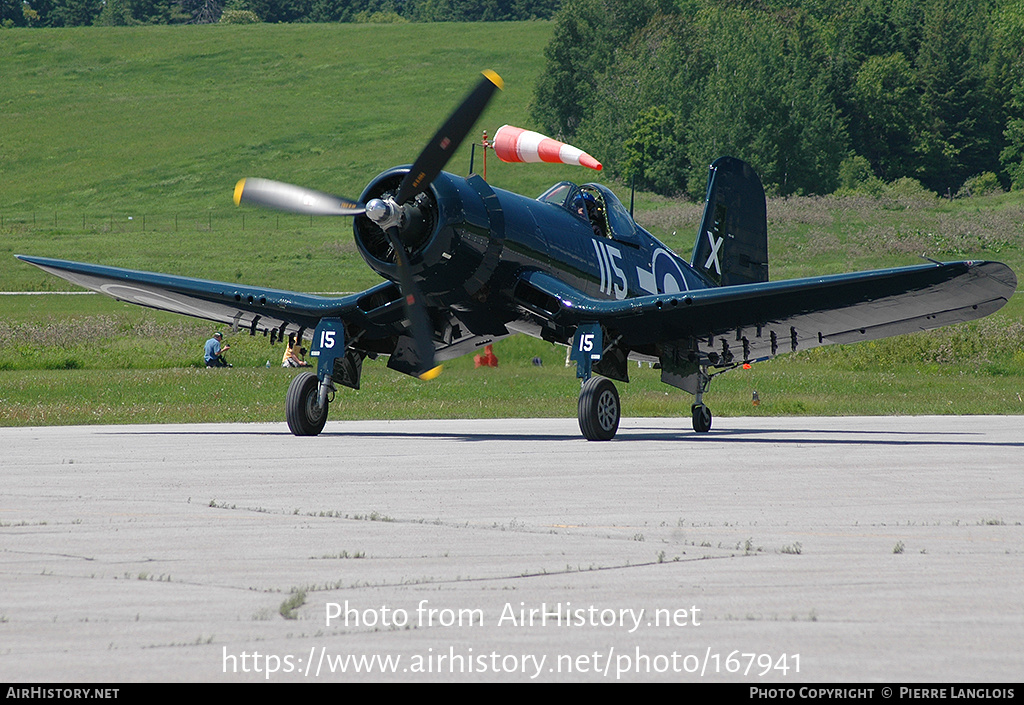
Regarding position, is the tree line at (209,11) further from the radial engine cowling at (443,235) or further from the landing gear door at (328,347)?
the radial engine cowling at (443,235)

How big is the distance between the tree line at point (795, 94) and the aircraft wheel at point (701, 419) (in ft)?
292

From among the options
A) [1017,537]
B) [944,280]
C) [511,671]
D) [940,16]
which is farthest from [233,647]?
[940,16]

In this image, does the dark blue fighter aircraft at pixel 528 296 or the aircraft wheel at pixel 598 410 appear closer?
the dark blue fighter aircraft at pixel 528 296

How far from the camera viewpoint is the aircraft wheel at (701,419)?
19828mm

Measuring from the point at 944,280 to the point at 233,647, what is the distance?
12556mm

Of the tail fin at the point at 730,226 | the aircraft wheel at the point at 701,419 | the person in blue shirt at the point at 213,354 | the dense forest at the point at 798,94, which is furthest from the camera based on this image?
the dense forest at the point at 798,94

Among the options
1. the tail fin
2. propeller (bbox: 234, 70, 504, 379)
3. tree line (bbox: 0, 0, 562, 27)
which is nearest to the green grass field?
the tail fin

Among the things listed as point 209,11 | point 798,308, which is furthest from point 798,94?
point 209,11

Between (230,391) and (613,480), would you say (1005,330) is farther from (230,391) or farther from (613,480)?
(613,480)

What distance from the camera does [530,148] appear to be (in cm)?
1852

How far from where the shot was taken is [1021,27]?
135 metres

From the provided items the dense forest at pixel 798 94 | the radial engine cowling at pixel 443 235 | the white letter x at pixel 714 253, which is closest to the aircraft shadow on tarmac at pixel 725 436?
the radial engine cowling at pixel 443 235

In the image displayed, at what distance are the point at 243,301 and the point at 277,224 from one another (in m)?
69.7

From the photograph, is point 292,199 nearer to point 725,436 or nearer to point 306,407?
point 306,407
